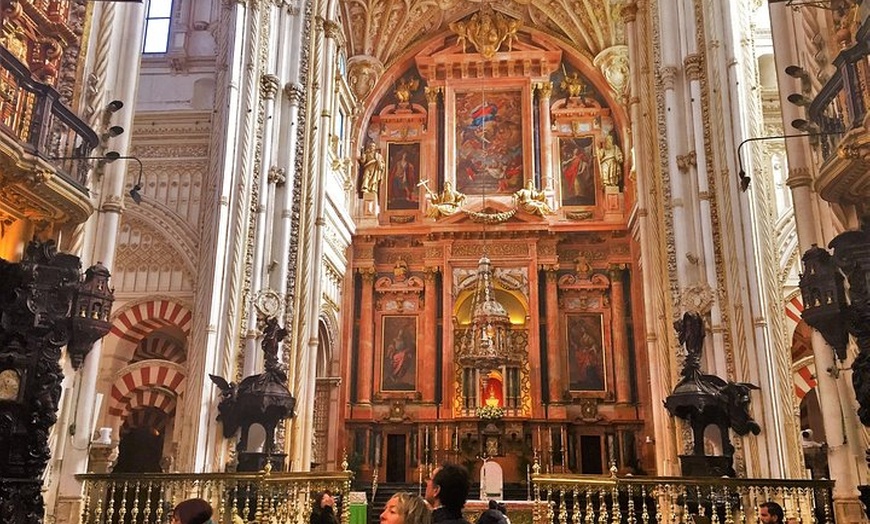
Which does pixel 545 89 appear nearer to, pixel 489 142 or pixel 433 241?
A: pixel 489 142

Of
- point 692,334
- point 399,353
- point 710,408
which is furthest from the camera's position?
point 399,353

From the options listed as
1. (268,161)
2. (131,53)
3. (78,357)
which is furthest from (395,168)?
(78,357)

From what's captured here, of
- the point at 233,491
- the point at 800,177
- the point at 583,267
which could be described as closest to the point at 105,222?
the point at 233,491

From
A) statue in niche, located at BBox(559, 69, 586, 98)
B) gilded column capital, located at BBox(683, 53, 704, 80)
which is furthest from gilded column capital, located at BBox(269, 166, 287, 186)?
statue in niche, located at BBox(559, 69, 586, 98)

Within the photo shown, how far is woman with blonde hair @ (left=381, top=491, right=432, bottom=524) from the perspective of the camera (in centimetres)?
378

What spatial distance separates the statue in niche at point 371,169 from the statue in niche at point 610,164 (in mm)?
6836

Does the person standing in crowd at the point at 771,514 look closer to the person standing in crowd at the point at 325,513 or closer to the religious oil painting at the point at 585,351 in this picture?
the person standing in crowd at the point at 325,513

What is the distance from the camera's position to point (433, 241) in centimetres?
2391

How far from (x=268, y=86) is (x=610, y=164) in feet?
40.7

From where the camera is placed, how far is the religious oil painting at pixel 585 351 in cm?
2247

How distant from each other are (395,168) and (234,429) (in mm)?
13942

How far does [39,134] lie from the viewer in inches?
290

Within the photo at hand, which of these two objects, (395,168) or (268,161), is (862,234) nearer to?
(268,161)

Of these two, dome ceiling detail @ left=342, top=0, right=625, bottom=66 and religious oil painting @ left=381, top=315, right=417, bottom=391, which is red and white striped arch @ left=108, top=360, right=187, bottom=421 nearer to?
religious oil painting @ left=381, top=315, right=417, bottom=391
